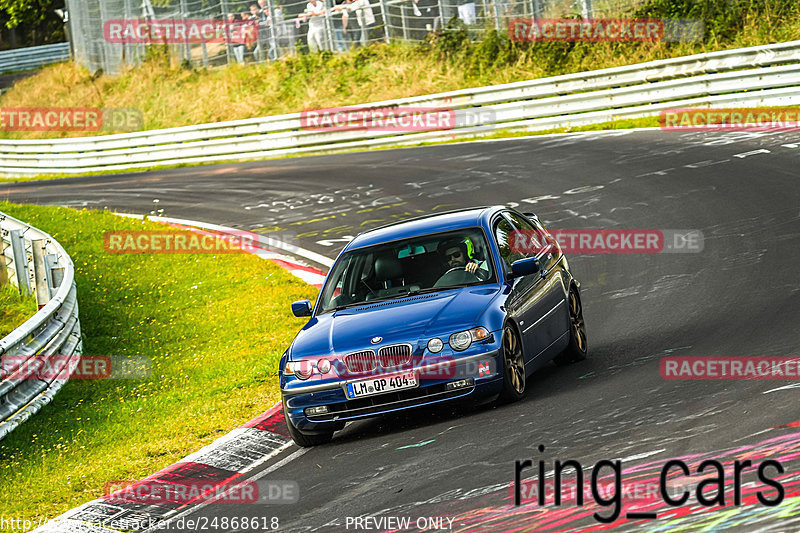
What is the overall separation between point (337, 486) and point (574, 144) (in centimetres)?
1634

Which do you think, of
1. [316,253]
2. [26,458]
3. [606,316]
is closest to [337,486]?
[26,458]

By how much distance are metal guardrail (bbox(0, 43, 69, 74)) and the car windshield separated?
2312 inches

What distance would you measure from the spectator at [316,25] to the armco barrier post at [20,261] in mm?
21323

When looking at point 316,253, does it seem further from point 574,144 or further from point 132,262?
point 574,144

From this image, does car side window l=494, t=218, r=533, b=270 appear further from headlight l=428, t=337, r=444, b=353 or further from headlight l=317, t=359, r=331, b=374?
headlight l=317, t=359, r=331, b=374

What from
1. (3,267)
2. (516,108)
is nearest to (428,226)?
(3,267)

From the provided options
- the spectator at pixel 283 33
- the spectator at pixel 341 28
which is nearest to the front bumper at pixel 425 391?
the spectator at pixel 341 28

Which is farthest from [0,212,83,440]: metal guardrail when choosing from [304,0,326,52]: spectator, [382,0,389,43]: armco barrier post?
[304,0,326,52]: spectator

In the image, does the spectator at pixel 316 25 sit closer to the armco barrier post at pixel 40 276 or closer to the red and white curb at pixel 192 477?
the armco barrier post at pixel 40 276

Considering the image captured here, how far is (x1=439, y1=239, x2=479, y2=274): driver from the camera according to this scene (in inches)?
365

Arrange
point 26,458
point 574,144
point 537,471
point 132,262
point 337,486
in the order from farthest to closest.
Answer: point 574,144 < point 132,262 < point 26,458 < point 337,486 < point 537,471

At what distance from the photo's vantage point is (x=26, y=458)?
30.3 feet

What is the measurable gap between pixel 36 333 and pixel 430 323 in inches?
184

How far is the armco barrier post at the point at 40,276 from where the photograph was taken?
13.6 m
